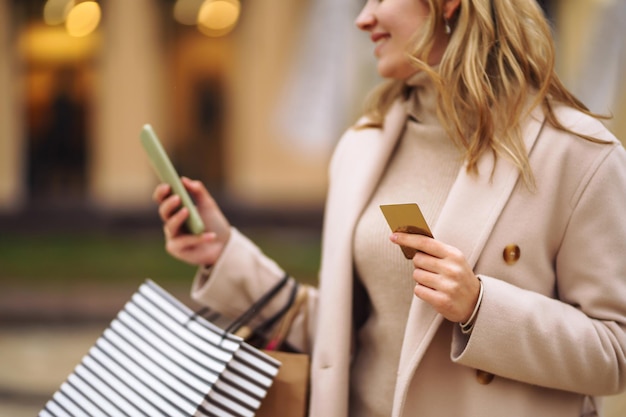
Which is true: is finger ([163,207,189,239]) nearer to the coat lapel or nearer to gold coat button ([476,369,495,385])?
the coat lapel

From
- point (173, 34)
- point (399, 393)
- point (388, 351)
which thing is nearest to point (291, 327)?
point (388, 351)

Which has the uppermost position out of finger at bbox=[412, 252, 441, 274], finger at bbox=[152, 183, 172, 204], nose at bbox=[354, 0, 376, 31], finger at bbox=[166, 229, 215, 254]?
nose at bbox=[354, 0, 376, 31]

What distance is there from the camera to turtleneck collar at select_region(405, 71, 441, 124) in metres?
2.24

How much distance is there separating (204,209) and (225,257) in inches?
6.8

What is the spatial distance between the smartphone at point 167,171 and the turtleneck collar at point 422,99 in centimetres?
71

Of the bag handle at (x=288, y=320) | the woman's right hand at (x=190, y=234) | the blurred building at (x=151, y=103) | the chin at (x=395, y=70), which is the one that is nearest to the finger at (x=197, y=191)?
the woman's right hand at (x=190, y=234)

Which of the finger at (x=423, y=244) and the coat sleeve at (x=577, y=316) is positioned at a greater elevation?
the finger at (x=423, y=244)

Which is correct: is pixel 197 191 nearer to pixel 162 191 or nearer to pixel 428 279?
pixel 162 191

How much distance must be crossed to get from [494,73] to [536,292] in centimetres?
58

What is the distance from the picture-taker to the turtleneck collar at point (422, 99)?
2.24 meters

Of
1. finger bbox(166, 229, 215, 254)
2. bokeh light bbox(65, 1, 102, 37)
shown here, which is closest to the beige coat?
finger bbox(166, 229, 215, 254)

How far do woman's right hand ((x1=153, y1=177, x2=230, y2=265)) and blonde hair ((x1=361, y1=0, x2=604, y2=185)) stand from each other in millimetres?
802

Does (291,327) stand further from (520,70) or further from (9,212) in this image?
(9,212)

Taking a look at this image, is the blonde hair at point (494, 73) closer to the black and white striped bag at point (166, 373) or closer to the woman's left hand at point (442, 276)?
the woman's left hand at point (442, 276)
